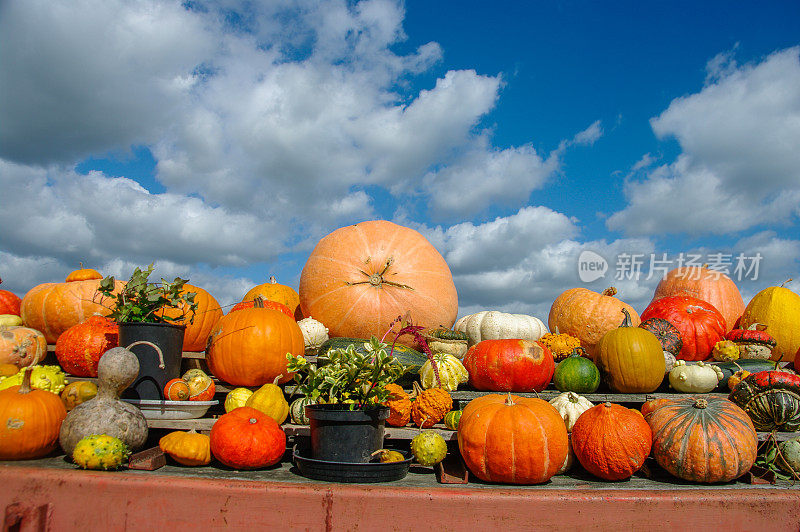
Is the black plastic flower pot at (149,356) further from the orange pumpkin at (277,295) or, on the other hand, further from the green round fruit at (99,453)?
the orange pumpkin at (277,295)

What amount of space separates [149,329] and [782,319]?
776 centimetres

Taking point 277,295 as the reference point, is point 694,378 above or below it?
below

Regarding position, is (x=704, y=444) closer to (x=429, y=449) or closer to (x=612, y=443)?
(x=612, y=443)

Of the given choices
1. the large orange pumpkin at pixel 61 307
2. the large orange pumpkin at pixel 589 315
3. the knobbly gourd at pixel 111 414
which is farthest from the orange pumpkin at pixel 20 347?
the large orange pumpkin at pixel 589 315

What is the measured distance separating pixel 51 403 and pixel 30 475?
0.77 meters

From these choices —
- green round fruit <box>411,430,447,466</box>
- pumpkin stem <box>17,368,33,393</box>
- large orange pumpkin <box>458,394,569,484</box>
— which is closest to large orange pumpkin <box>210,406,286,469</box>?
green round fruit <box>411,430,447,466</box>

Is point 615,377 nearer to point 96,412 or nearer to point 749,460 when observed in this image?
point 749,460

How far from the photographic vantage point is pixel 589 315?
661 centimetres

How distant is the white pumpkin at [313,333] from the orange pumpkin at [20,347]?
2.70m

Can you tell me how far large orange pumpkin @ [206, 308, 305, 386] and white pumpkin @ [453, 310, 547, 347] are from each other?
2.57m

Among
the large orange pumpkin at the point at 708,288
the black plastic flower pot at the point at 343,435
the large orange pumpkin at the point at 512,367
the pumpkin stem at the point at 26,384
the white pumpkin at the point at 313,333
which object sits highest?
the large orange pumpkin at the point at 708,288

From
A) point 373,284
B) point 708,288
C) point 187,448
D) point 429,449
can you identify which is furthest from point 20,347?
point 708,288

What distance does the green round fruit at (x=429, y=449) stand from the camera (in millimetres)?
3625

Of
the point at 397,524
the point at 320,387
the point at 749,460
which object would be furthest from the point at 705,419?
the point at 320,387
